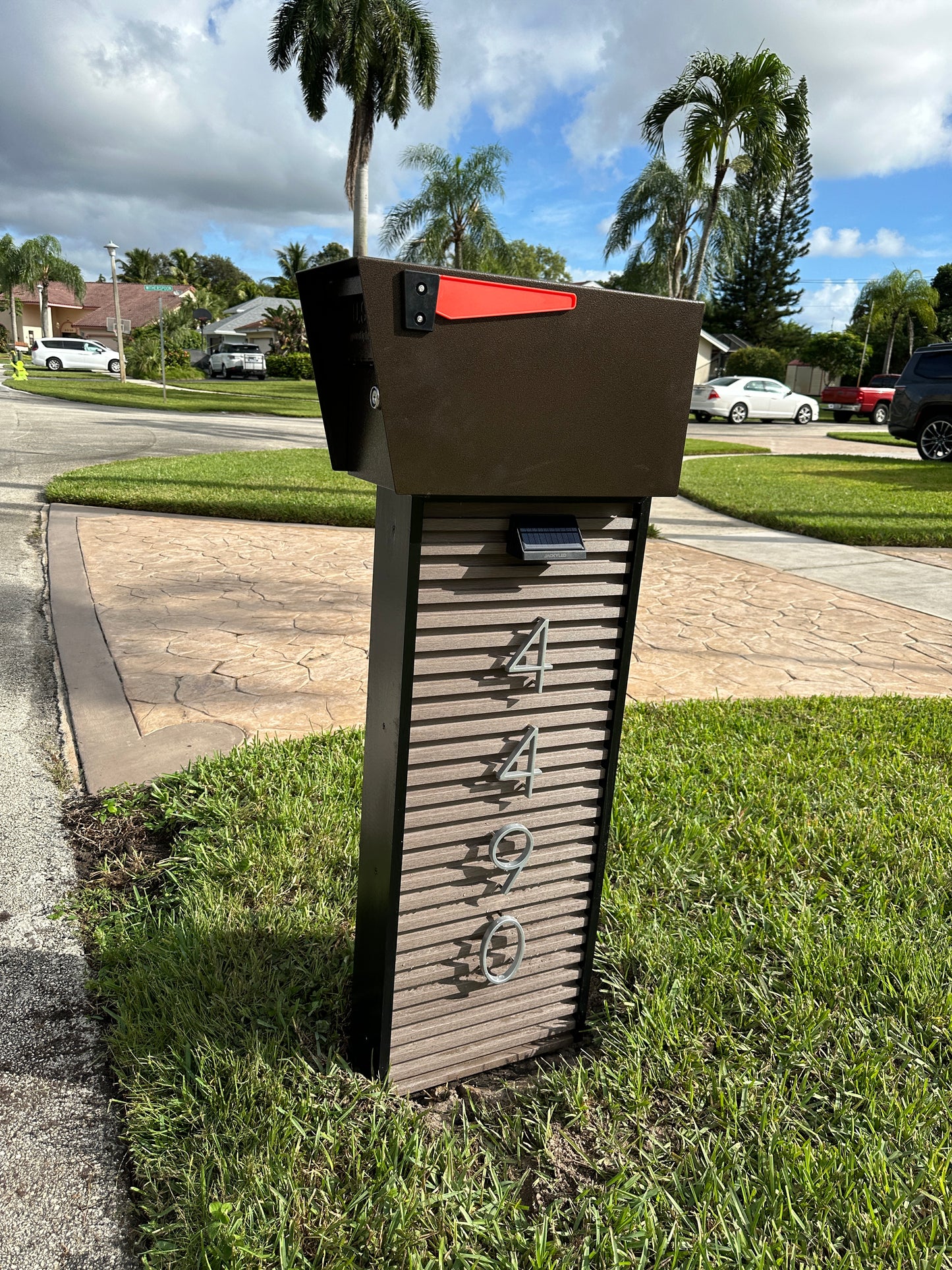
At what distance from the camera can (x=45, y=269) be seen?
198 feet

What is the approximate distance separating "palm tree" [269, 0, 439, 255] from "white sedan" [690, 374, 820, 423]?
11.6 m

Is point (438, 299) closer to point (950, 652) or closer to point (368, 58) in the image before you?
point (950, 652)

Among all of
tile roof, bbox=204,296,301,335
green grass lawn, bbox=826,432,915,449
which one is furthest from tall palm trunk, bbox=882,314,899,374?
tile roof, bbox=204,296,301,335

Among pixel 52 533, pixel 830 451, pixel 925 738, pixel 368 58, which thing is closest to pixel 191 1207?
pixel 925 738

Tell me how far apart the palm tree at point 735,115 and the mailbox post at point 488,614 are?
1733cm

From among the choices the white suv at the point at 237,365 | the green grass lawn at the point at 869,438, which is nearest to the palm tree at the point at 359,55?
the green grass lawn at the point at 869,438

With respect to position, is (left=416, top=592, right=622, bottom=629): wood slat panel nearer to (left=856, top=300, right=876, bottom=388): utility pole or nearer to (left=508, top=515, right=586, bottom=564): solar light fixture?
(left=508, top=515, right=586, bottom=564): solar light fixture

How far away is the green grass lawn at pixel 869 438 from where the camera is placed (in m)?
22.0

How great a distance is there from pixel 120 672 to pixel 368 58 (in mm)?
26318

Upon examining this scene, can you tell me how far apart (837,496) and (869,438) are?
13.8 metres

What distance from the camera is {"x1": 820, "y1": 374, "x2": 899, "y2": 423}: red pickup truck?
30016 millimetres

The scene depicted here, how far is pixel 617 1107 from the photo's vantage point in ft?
6.20

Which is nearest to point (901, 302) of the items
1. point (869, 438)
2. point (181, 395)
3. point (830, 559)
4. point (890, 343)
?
point (890, 343)

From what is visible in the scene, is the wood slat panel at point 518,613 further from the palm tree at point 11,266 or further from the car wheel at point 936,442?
the palm tree at point 11,266
